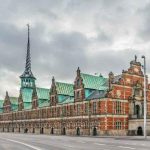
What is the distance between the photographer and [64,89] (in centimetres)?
10531

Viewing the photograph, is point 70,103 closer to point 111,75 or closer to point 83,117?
point 83,117

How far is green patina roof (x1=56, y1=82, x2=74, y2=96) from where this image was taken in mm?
104000

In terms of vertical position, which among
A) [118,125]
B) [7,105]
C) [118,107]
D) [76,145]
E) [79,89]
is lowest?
[76,145]

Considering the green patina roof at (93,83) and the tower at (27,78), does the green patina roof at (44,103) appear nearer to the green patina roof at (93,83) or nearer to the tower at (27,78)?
the tower at (27,78)

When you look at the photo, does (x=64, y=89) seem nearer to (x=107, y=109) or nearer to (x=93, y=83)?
(x=93, y=83)

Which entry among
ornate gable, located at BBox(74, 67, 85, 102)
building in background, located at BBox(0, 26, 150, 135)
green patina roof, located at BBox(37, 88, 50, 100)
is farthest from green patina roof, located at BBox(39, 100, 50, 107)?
ornate gable, located at BBox(74, 67, 85, 102)

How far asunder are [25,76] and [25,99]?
1294cm

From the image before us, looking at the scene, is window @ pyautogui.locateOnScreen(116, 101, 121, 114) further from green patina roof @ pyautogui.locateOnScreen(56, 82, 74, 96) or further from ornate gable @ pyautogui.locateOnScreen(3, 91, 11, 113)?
ornate gable @ pyautogui.locateOnScreen(3, 91, 11, 113)

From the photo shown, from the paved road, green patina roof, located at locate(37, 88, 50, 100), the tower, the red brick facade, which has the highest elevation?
the tower

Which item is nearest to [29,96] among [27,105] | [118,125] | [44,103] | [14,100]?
[27,105]

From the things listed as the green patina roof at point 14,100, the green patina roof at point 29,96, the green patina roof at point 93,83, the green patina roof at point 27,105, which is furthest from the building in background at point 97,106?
the green patina roof at point 14,100

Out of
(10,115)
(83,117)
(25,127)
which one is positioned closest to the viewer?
(83,117)

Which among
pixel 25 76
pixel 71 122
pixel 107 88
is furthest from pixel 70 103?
pixel 25 76

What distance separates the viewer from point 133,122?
86062mm
